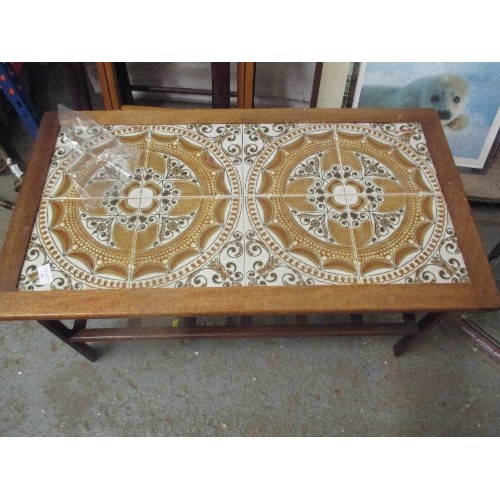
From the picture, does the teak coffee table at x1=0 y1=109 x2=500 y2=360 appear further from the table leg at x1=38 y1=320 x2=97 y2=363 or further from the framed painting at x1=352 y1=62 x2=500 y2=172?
the framed painting at x1=352 y1=62 x2=500 y2=172

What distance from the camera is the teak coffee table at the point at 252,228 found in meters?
1.21

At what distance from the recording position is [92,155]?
58.2 inches

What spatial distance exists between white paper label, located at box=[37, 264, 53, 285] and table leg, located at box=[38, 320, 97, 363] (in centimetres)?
15

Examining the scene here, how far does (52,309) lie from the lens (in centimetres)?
119

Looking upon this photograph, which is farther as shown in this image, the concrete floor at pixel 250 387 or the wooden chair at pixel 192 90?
the wooden chair at pixel 192 90

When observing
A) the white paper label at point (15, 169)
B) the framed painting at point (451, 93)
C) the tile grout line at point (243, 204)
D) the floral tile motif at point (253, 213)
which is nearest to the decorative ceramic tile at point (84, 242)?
the floral tile motif at point (253, 213)

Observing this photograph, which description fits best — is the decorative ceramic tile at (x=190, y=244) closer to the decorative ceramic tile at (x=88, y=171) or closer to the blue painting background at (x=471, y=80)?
the decorative ceramic tile at (x=88, y=171)

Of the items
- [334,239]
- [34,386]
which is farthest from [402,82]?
[34,386]

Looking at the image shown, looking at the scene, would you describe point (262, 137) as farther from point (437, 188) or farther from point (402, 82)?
point (402, 82)

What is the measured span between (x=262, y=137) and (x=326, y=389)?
0.96m

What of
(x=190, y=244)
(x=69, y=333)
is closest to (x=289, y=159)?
(x=190, y=244)

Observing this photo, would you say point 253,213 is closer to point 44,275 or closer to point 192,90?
point 44,275

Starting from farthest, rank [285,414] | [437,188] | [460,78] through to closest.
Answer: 1. [460,78]
2. [285,414]
3. [437,188]

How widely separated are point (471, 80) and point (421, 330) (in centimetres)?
113
